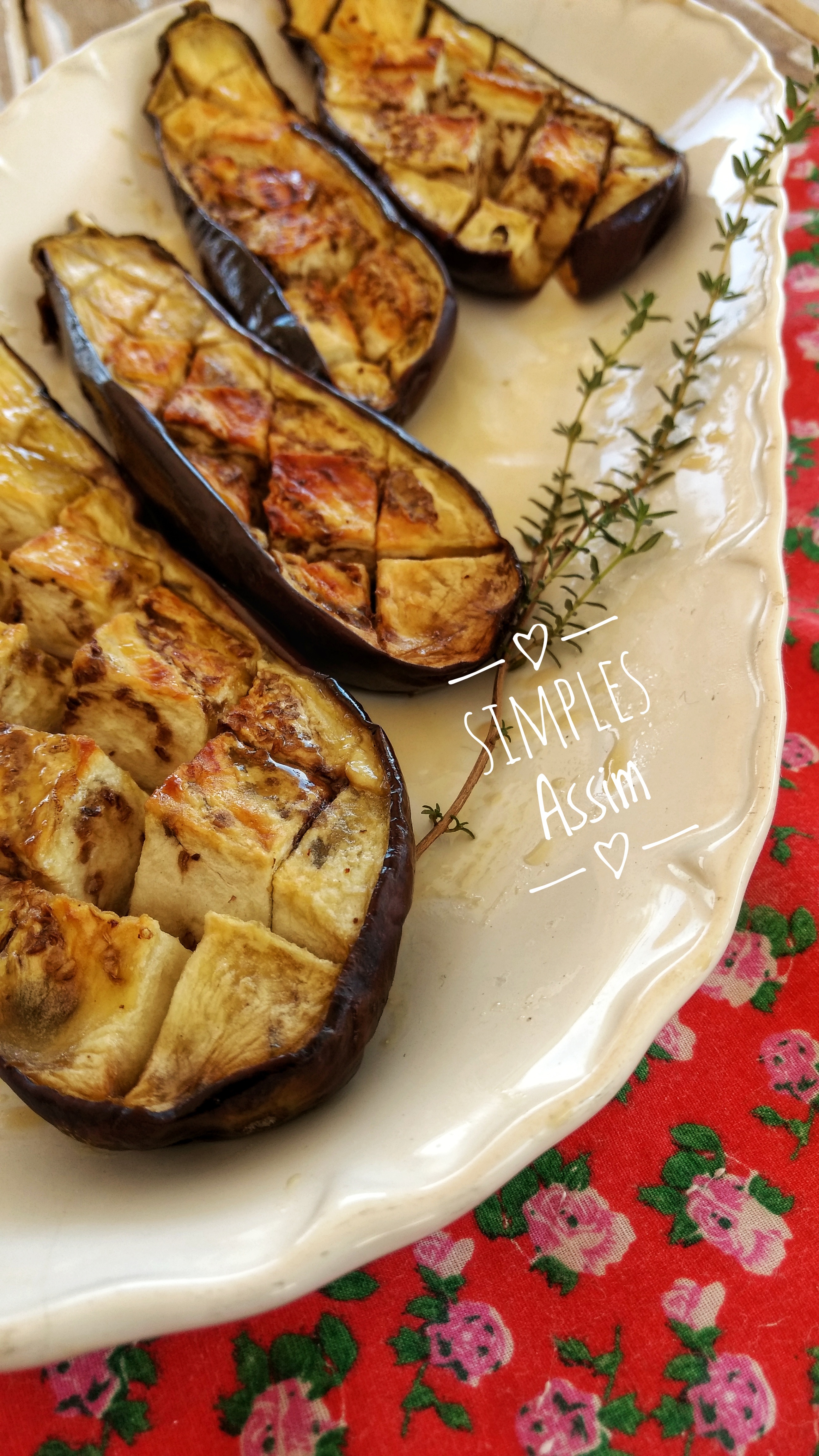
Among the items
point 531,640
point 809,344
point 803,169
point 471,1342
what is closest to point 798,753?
point 531,640

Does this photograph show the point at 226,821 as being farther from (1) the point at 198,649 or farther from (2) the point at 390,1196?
(2) the point at 390,1196

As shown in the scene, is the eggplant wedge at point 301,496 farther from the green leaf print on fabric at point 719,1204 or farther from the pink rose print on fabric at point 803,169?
the pink rose print on fabric at point 803,169

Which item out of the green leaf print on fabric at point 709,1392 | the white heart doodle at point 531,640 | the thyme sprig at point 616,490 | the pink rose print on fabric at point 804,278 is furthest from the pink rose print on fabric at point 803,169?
the green leaf print on fabric at point 709,1392

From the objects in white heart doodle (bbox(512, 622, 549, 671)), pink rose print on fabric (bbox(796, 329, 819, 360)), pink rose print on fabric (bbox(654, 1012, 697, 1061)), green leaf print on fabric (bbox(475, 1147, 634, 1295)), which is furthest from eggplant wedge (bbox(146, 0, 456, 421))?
green leaf print on fabric (bbox(475, 1147, 634, 1295))

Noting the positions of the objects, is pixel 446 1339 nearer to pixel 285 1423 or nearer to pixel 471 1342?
pixel 471 1342

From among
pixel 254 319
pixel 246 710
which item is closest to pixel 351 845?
pixel 246 710

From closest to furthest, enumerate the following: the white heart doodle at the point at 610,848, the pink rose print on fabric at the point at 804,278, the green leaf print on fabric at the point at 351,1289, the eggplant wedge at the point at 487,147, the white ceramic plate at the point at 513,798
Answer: the white ceramic plate at the point at 513,798 → the green leaf print on fabric at the point at 351,1289 → the white heart doodle at the point at 610,848 → the eggplant wedge at the point at 487,147 → the pink rose print on fabric at the point at 804,278

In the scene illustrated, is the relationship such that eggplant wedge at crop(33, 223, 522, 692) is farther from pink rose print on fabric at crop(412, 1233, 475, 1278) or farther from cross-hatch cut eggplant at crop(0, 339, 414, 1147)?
pink rose print on fabric at crop(412, 1233, 475, 1278)
